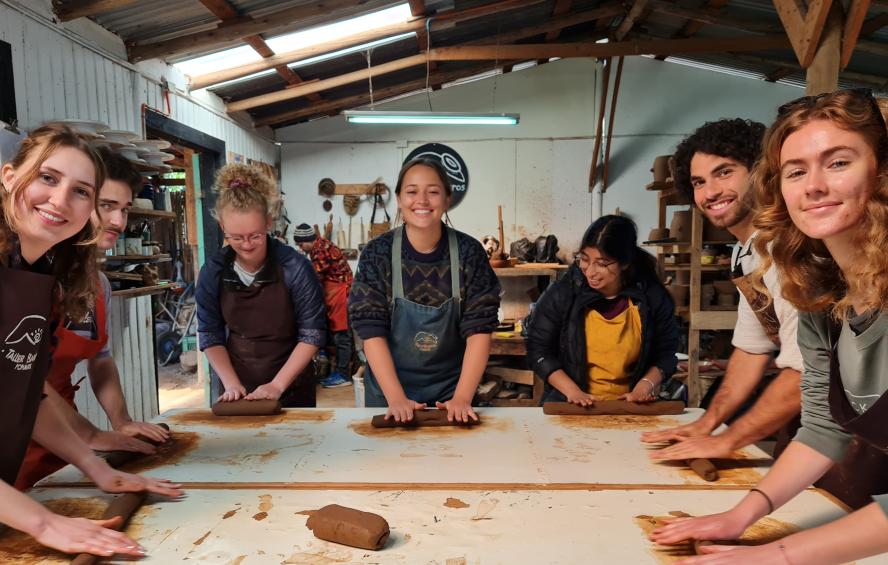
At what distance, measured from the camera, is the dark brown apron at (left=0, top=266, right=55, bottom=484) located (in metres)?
1.21

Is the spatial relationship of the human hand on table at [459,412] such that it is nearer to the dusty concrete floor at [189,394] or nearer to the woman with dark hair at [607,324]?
the woman with dark hair at [607,324]

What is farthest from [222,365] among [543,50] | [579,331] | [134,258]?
[543,50]

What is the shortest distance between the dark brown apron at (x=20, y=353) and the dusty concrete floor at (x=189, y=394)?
3991 millimetres

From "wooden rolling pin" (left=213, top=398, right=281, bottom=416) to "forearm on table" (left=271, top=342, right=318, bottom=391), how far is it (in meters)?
0.24

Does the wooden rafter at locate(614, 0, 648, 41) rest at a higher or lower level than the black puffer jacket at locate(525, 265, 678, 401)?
higher

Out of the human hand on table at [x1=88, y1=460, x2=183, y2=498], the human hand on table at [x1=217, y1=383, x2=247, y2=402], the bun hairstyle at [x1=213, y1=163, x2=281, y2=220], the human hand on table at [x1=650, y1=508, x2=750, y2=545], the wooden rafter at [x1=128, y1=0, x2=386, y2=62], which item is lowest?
the human hand on table at [x1=650, y1=508, x2=750, y2=545]

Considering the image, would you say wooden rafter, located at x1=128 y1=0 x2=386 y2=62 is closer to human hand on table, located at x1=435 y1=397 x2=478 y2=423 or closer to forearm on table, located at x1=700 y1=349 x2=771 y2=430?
human hand on table, located at x1=435 y1=397 x2=478 y2=423

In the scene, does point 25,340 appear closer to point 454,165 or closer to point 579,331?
point 579,331

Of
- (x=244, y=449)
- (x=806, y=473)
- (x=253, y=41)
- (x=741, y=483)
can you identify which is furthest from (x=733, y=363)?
(x=253, y=41)

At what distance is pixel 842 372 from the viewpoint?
119 cm

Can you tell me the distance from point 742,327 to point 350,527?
1.52 meters

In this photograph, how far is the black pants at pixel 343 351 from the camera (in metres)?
6.43

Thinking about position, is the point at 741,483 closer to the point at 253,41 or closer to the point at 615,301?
the point at 615,301

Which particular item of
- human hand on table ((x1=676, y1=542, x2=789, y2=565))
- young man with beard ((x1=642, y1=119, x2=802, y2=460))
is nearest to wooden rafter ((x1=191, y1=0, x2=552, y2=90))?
young man with beard ((x1=642, y1=119, x2=802, y2=460))
